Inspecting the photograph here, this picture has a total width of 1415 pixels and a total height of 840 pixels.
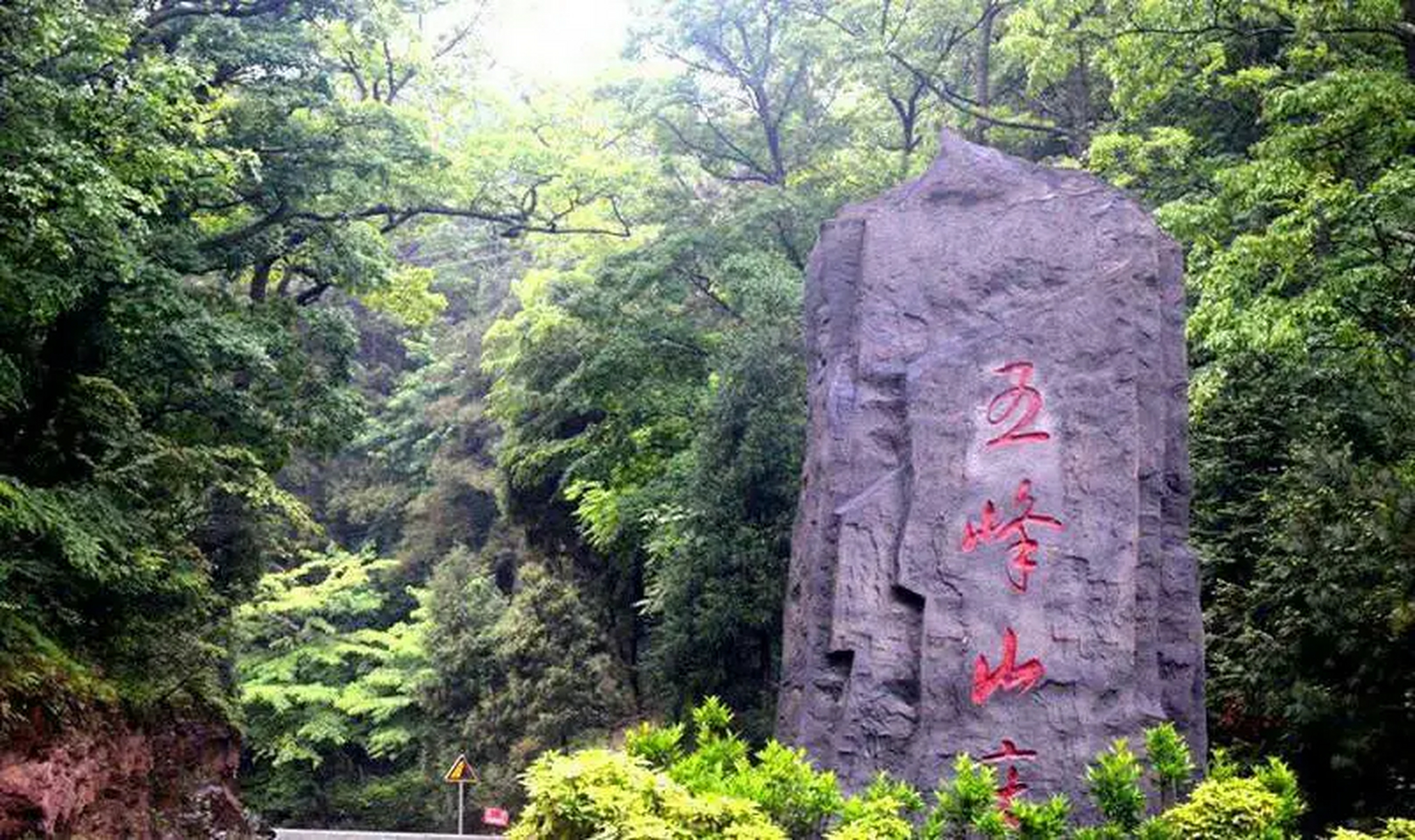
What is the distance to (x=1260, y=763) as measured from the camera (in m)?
7.86

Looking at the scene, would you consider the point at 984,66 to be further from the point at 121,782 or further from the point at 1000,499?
the point at 121,782

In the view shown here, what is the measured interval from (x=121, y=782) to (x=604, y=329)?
6.70m

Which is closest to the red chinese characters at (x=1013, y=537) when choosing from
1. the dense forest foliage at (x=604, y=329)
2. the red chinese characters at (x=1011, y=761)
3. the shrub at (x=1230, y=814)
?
the red chinese characters at (x=1011, y=761)

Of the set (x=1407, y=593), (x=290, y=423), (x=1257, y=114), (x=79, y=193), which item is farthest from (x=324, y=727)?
(x=1407, y=593)

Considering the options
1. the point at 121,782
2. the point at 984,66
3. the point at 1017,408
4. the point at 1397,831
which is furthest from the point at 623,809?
the point at 984,66

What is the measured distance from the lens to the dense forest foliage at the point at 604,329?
8.20 meters

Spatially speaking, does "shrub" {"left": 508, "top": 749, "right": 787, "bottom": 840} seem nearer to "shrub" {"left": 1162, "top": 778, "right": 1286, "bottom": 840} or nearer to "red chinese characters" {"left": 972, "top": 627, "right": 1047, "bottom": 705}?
"shrub" {"left": 1162, "top": 778, "right": 1286, "bottom": 840}

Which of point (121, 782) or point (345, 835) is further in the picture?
point (345, 835)

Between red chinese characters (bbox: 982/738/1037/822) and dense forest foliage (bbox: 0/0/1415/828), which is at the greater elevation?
dense forest foliage (bbox: 0/0/1415/828)

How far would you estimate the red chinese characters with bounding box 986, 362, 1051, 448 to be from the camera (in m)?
6.42

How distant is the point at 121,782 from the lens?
31.7 feet

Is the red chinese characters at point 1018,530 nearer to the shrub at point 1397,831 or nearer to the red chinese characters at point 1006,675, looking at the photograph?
the red chinese characters at point 1006,675

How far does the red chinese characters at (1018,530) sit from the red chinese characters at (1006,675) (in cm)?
36

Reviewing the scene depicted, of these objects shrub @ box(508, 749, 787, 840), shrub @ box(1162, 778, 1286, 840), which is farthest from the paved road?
shrub @ box(1162, 778, 1286, 840)
